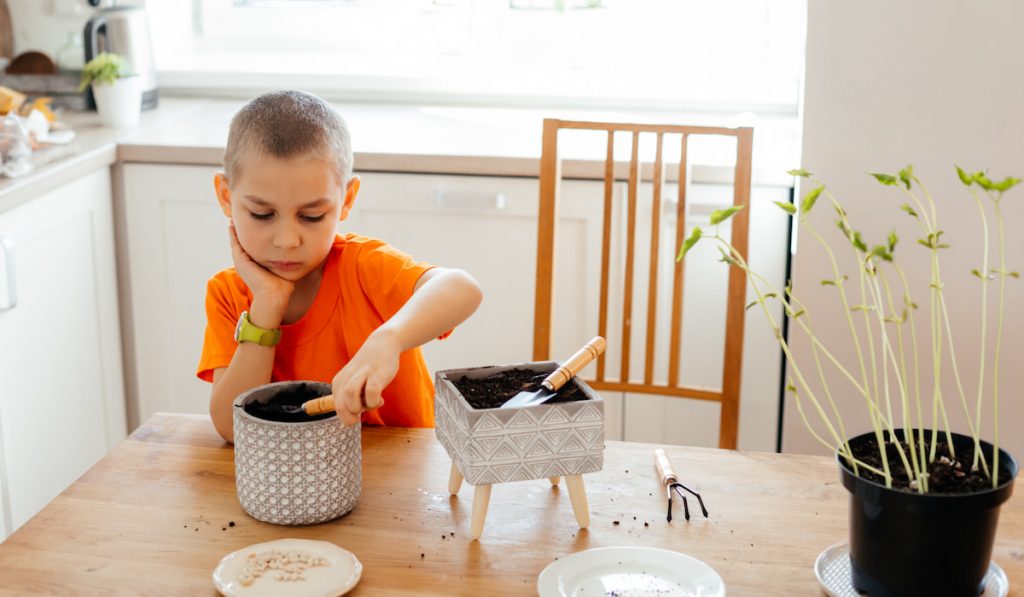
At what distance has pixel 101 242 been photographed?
2320 mm

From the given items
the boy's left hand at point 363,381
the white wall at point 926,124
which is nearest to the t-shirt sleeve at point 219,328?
the boy's left hand at point 363,381

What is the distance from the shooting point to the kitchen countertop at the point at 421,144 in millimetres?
2125

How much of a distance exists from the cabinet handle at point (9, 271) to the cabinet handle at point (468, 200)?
30.5 inches

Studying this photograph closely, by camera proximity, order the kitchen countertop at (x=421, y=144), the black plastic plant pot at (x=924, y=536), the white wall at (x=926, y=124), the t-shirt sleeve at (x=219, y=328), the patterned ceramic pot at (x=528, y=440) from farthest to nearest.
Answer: the kitchen countertop at (x=421, y=144) < the white wall at (x=926, y=124) < the t-shirt sleeve at (x=219, y=328) < the patterned ceramic pot at (x=528, y=440) < the black plastic plant pot at (x=924, y=536)

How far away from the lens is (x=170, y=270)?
2375mm

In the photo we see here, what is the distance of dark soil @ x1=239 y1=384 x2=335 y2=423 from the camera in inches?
44.8

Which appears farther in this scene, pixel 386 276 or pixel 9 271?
pixel 9 271

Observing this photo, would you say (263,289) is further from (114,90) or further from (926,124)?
(114,90)

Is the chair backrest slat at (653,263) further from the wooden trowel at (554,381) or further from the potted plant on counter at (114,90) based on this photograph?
the potted plant on counter at (114,90)

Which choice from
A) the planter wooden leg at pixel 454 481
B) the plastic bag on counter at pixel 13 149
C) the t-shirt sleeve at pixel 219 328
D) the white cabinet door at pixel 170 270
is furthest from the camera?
the white cabinet door at pixel 170 270

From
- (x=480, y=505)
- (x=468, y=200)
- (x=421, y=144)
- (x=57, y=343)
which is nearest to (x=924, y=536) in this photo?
(x=480, y=505)

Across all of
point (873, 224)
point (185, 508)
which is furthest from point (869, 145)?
point (185, 508)

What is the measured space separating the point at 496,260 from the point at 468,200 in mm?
136

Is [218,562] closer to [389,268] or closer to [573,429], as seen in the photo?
[573,429]
